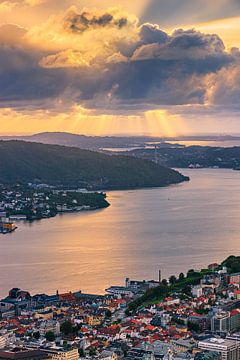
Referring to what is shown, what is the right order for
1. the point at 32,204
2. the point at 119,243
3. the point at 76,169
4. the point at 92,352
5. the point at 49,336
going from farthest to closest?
the point at 76,169 → the point at 32,204 → the point at 119,243 → the point at 49,336 → the point at 92,352

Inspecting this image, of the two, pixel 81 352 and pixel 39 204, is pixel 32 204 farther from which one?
pixel 81 352

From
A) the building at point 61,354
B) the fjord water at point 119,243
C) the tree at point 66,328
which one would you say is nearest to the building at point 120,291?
the fjord water at point 119,243

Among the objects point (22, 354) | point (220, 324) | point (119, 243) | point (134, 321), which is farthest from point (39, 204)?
point (22, 354)

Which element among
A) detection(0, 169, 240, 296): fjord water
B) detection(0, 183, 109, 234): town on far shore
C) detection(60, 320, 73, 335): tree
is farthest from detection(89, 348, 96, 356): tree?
detection(0, 183, 109, 234): town on far shore

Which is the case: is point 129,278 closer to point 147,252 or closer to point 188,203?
point 147,252

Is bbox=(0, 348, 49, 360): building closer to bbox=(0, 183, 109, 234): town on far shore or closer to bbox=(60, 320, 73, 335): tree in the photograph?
bbox=(60, 320, 73, 335): tree

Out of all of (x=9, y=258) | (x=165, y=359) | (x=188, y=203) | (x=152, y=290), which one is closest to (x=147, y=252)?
(x=9, y=258)

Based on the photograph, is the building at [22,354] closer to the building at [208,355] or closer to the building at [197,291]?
the building at [208,355]
